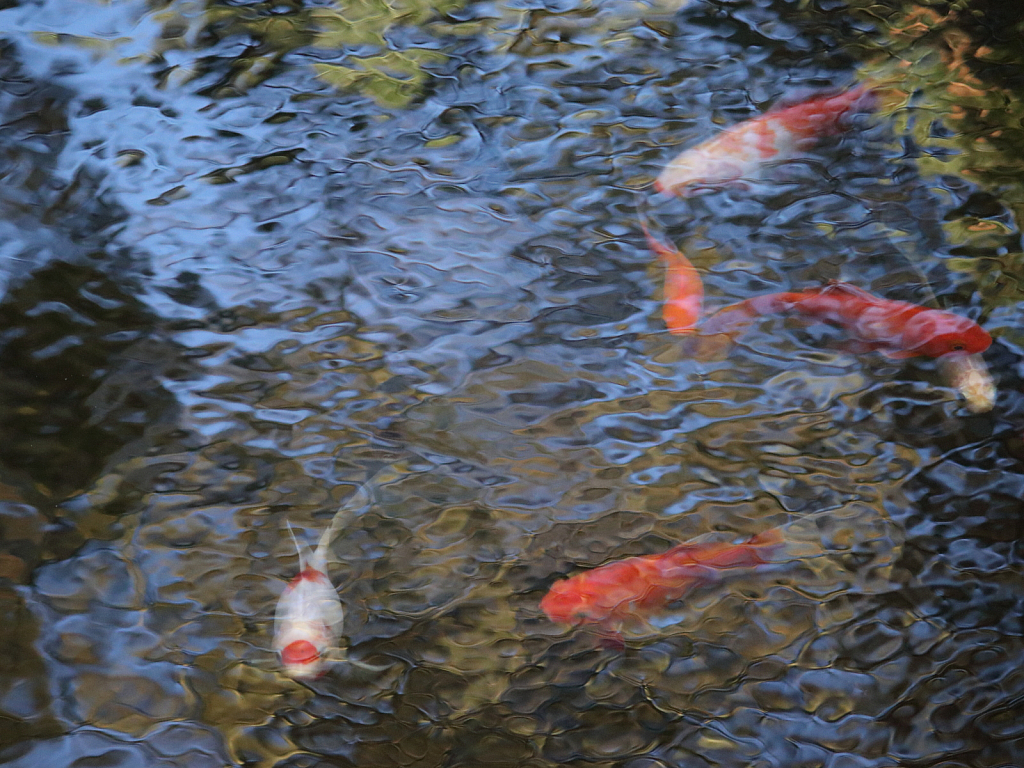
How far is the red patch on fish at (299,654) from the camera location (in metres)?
1.89

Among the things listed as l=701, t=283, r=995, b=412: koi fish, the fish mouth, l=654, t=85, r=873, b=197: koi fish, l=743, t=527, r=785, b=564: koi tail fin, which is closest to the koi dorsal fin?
l=701, t=283, r=995, b=412: koi fish

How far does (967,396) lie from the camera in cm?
223

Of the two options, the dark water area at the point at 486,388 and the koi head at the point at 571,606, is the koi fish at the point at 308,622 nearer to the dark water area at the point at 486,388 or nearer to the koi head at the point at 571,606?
the dark water area at the point at 486,388

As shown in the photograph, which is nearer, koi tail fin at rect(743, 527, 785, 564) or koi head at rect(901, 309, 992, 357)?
koi tail fin at rect(743, 527, 785, 564)

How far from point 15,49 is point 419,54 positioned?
137cm

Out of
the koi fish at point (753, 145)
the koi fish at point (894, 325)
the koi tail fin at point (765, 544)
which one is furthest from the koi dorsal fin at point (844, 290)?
the koi tail fin at point (765, 544)

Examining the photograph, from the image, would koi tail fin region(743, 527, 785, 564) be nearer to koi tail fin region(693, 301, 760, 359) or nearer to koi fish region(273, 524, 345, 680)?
koi tail fin region(693, 301, 760, 359)

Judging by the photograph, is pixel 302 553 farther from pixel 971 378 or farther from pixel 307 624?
pixel 971 378

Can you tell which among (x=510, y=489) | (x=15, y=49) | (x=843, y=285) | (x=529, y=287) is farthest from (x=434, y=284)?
(x=15, y=49)

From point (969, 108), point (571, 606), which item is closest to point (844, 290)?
point (969, 108)

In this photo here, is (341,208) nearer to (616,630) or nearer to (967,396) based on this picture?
(616,630)

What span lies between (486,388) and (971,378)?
50.6 inches

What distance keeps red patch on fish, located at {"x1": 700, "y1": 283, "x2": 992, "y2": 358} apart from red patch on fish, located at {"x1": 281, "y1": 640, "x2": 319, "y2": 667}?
1306 mm

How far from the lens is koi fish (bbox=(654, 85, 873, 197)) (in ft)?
8.48
